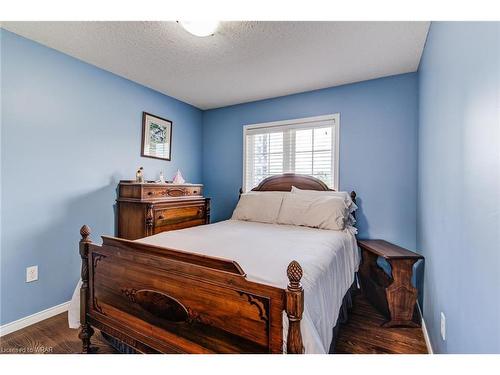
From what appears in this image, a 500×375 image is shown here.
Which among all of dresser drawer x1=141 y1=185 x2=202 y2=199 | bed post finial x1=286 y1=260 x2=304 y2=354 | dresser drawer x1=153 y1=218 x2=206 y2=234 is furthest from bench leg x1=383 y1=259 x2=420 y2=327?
dresser drawer x1=141 y1=185 x2=202 y2=199

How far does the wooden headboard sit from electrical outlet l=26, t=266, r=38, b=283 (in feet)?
7.89

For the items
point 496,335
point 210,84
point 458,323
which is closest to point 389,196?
point 458,323

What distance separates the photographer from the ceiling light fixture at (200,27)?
1.68 metres

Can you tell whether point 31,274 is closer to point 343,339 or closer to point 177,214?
point 177,214

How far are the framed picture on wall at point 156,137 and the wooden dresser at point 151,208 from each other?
587mm

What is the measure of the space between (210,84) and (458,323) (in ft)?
9.76

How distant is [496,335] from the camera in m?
0.74

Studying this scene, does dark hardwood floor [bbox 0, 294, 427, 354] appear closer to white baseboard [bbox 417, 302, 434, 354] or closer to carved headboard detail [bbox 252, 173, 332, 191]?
white baseboard [bbox 417, 302, 434, 354]

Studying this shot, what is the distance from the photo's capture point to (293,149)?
3.24m

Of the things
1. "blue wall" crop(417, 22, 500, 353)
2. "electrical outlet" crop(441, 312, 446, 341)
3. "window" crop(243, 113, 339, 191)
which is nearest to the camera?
"blue wall" crop(417, 22, 500, 353)

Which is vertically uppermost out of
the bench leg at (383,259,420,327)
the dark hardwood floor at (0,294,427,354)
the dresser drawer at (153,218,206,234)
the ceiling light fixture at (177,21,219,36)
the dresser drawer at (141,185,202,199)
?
the ceiling light fixture at (177,21,219,36)

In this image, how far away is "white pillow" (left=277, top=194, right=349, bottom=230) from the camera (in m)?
2.33

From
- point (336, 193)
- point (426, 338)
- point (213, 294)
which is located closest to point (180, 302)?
point (213, 294)
